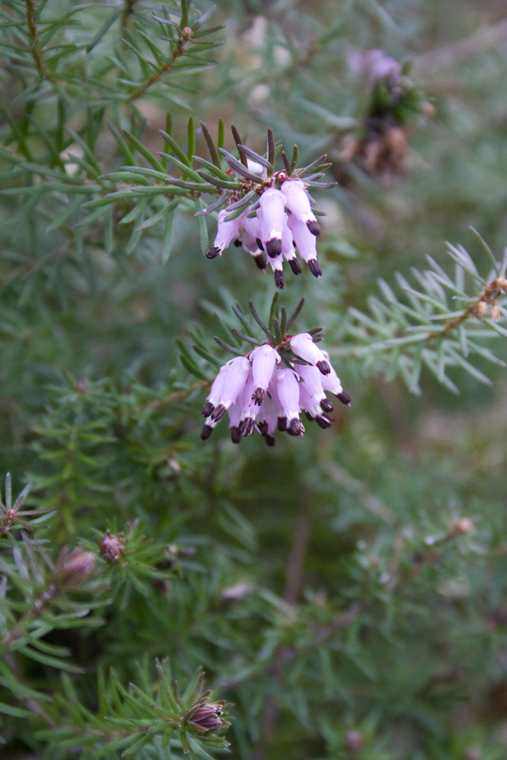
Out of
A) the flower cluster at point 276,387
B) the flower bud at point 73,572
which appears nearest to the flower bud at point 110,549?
the flower bud at point 73,572

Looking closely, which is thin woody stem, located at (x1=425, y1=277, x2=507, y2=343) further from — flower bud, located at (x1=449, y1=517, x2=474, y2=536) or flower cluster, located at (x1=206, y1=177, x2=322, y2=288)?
flower bud, located at (x1=449, y1=517, x2=474, y2=536)

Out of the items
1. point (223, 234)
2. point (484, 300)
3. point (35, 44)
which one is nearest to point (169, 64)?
point (35, 44)

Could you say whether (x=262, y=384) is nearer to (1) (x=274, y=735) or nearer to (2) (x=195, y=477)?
(2) (x=195, y=477)

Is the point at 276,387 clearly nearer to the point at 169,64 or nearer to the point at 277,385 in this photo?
the point at 277,385

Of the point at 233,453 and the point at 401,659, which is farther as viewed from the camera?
the point at 401,659

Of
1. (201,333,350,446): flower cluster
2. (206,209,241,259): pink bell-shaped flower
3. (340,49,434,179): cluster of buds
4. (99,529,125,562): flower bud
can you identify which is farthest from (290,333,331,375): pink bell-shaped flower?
(340,49,434,179): cluster of buds

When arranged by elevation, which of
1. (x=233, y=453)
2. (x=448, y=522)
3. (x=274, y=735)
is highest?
(x=448, y=522)

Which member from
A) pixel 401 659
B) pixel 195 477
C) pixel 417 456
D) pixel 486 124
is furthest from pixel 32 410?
pixel 486 124
